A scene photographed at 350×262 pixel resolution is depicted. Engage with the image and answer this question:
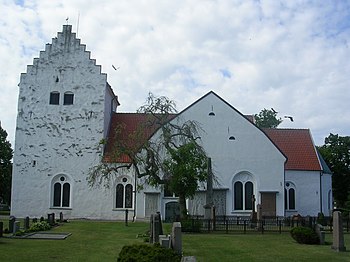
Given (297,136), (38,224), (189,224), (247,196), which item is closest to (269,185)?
(247,196)

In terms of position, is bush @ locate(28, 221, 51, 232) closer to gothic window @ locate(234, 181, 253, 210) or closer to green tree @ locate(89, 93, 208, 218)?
green tree @ locate(89, 93, 208, 218)

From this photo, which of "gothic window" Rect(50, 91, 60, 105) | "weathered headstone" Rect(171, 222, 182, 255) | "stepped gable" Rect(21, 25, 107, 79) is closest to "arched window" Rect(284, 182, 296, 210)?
"stepped gable" Rect(21, 25, 107, 79)

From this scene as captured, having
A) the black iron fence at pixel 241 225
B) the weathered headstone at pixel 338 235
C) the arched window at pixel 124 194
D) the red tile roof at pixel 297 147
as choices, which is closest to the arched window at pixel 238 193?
the red tile roof at pixel 297 147

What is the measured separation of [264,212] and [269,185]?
247 centimetres

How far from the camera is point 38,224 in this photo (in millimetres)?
28969

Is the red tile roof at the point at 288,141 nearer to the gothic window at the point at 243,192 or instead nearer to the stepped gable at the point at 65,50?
the gothic window at the point at 243,192

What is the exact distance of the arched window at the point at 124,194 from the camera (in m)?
44.4

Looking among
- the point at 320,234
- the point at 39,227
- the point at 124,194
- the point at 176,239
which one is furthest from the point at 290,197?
the point at 176,239

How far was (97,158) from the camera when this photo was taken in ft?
147

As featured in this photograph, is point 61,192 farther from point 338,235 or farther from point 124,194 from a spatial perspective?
point 338,235

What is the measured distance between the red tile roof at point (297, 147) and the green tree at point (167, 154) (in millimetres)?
14644

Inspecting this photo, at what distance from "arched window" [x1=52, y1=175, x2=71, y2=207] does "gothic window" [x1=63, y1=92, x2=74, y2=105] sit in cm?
711

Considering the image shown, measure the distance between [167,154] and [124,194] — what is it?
11237 millimetres

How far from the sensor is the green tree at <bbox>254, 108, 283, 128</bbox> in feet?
242
